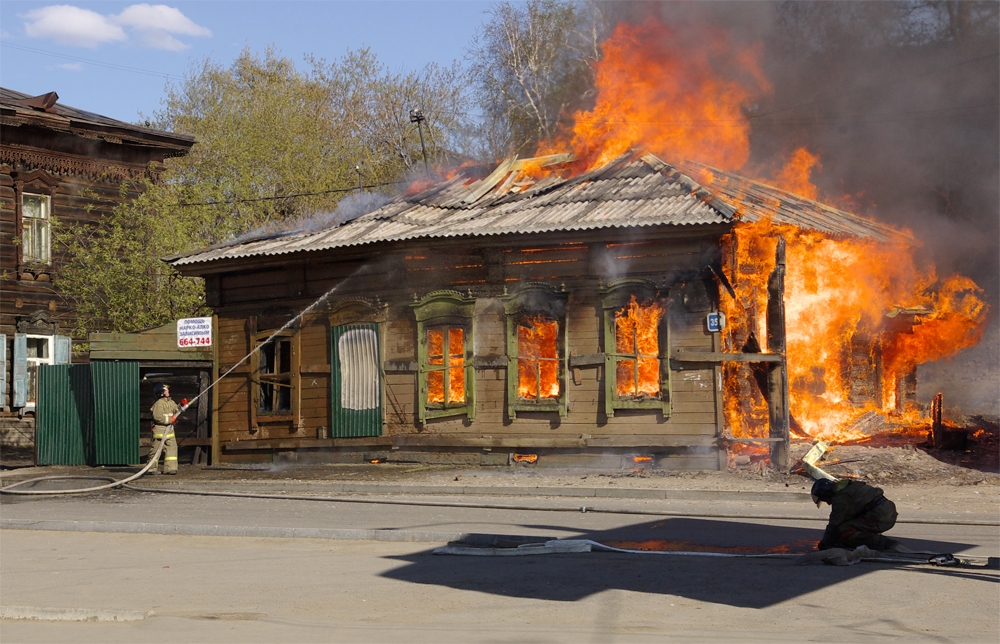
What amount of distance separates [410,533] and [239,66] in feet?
124

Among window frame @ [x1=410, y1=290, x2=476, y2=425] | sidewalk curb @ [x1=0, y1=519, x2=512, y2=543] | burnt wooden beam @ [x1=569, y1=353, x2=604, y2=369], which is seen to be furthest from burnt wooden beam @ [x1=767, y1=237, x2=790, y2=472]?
sidewalk curb @ [x1=0, y1=519, x2=512, y2=543]

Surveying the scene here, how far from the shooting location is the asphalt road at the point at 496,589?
22.4 ft

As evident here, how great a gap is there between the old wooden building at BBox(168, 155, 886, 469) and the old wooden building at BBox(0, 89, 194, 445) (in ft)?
27.2

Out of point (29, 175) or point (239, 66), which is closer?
point (29, 175)

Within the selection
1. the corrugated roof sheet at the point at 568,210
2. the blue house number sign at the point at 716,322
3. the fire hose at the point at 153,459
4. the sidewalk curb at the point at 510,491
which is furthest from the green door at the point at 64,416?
the blue house number sign at the point at 716,322

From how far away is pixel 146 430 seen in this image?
77.7 ft

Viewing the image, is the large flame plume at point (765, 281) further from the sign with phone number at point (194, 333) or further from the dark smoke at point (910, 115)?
the sign with phone number at point (194, 333)

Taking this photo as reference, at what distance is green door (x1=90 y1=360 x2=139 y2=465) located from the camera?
2109 centimetres

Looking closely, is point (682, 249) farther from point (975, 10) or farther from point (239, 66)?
point (239, 66)

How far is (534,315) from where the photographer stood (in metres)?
18.9

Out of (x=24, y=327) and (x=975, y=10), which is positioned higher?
(x=975, y=10)

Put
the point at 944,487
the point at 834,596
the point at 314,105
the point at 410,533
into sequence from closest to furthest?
the point at 834,596 → the point at 410,533 → the point at 944,487 → the point at 314,105

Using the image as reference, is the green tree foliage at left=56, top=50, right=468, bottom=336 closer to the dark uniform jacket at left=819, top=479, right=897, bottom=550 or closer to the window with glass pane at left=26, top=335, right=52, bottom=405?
Answer: the window with glass pane at left=26, top=335, right=52, bottom=405

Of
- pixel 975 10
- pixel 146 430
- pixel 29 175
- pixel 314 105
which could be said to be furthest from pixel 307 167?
pixel 975 10
